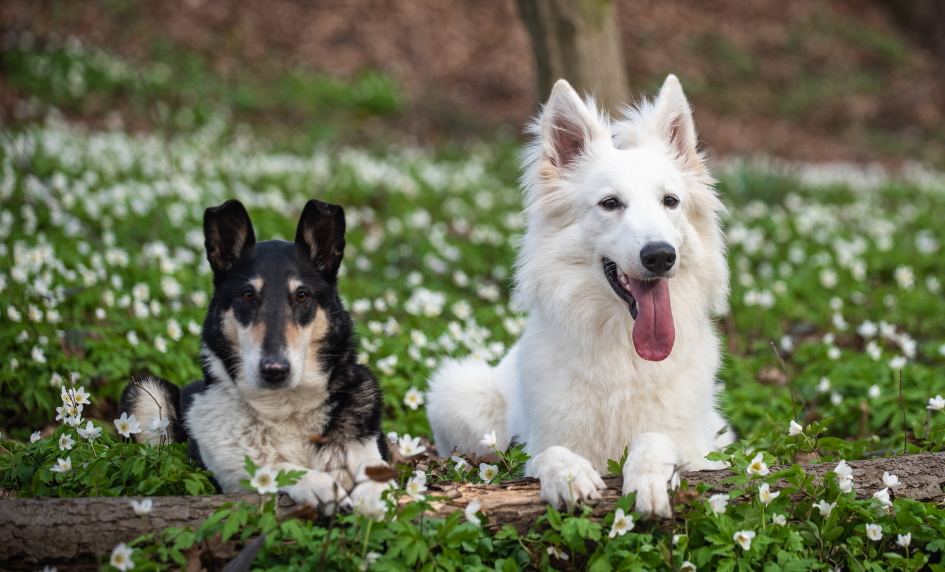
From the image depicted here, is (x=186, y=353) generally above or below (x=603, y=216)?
below

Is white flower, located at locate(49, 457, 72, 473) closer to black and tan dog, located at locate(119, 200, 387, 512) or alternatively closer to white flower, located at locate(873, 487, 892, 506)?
black and tan dog, located at locate(119, 200, 387, 512)

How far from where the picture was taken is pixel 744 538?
2889mm

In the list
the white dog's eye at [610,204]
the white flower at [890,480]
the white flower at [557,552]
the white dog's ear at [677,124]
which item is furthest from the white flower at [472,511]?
the white dog's ear at [677,124]

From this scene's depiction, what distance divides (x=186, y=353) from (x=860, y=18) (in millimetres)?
25100

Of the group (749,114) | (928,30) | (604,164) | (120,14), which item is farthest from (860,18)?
(604,164)

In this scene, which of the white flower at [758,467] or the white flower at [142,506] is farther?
the white flower at [758,467]

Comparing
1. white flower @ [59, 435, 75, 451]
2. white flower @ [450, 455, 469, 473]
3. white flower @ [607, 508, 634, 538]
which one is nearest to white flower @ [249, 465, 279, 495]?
white flower @ [450, 455, 469, 473]

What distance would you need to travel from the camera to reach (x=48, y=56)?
14602 mm

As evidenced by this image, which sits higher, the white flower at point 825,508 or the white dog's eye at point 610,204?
the white dog's eye at point 610,204

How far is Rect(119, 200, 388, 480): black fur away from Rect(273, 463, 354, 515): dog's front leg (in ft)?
1.05

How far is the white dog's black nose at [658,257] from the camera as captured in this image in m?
3.38

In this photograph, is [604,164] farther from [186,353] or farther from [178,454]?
[186,353]

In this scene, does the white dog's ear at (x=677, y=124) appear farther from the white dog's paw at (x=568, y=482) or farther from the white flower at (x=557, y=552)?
the white flower at (x=557, y=552)

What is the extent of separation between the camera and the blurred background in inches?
593
